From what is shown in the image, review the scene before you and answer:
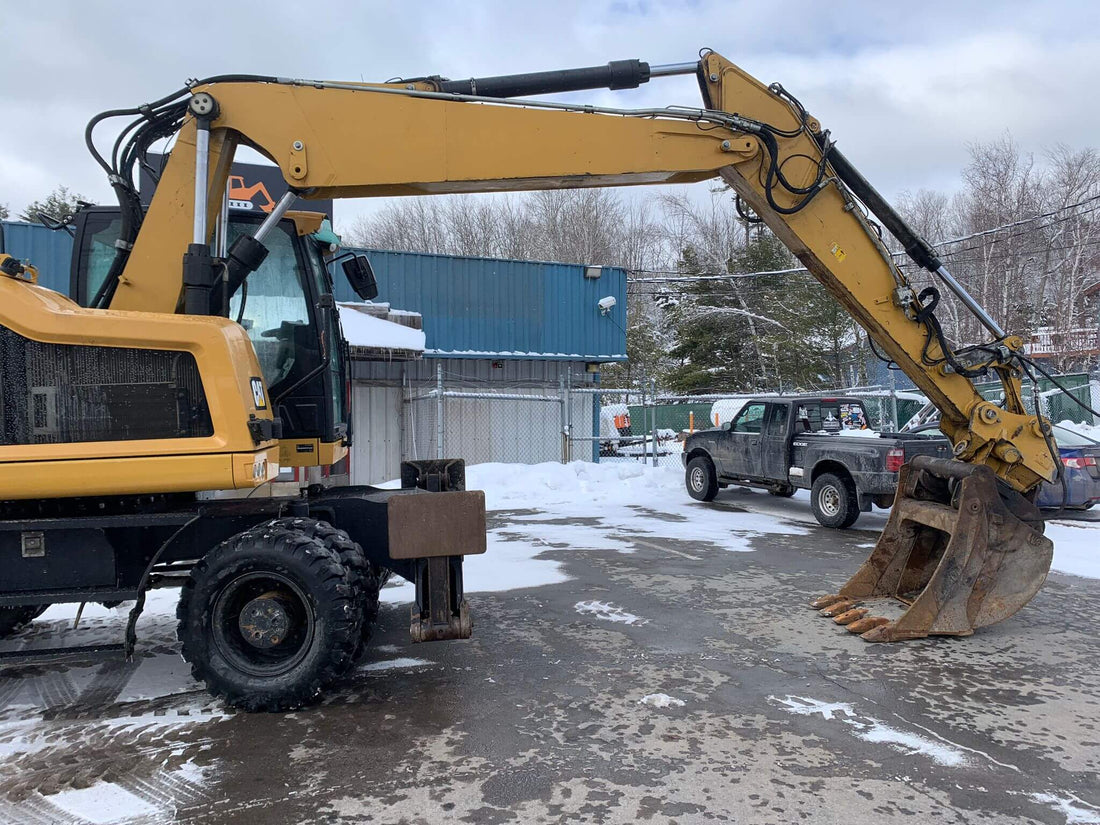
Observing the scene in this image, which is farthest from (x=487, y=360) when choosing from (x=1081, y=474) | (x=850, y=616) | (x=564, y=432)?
(x=850, y=616)

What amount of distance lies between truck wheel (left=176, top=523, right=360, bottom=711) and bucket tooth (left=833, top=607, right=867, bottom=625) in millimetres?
3702

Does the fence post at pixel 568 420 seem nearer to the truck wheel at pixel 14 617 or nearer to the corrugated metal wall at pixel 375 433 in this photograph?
the corrugated metal wall at pixel 375 433

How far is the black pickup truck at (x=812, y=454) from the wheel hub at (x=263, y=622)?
788 centimetres

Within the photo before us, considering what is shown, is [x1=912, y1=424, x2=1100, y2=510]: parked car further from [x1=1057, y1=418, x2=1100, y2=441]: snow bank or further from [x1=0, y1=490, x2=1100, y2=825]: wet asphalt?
[x1=0, y1=490, x2=1100, y2=825]: wet asphalt

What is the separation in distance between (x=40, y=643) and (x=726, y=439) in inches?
405

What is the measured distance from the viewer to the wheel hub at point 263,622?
13.9 ft

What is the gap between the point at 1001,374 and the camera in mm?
5828

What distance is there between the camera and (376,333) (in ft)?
42.2

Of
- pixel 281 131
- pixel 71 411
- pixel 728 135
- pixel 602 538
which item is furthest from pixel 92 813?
pixel 602 538

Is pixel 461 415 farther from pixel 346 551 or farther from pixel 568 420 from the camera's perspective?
pixel 346 551

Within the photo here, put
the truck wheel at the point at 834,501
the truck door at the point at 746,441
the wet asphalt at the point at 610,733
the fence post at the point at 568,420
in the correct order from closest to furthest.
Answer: the wet asphalt at the point at 610,733
the truck wheel at the point at 834,501
the truck door at the point at 746,441
the fence post at the point at 568,420

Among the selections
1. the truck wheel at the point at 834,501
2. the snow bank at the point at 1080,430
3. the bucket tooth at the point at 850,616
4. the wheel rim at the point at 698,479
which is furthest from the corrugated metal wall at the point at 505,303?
the bucket tooth at the point at 850,616

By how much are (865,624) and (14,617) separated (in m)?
6.29

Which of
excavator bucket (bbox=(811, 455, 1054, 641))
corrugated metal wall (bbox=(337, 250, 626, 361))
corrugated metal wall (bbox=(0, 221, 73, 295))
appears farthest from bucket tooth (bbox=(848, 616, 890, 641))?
corrugated metal wall (bbox=(0, 221, 73, 295))
